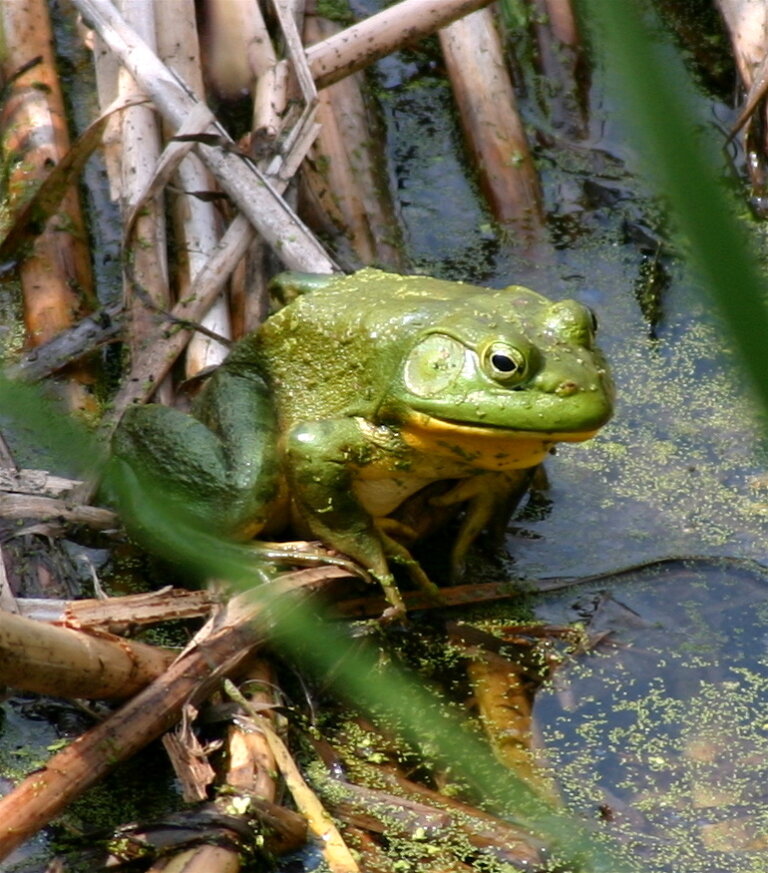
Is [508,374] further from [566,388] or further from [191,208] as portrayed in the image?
[191,208]

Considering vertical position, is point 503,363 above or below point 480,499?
above

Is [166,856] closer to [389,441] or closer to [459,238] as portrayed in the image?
[389,441]

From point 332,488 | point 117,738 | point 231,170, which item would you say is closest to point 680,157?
point 117,738

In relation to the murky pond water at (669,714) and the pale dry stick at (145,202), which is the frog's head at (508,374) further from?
the pale dry stick at (145,202)

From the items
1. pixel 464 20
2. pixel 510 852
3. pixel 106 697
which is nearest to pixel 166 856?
pixel 106 697

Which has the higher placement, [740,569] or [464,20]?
[464,20]

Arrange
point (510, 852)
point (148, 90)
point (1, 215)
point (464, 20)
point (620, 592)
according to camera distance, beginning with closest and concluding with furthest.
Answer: point (510, 852) < point (620, 592) < point (148, 90) < point (1, 215) < point (464, 20)

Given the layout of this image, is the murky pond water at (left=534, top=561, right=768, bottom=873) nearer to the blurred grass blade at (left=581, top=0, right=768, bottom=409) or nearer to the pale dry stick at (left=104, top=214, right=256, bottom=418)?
the pale dry stick at (left=104, top=214, right=256, bottom=418)
